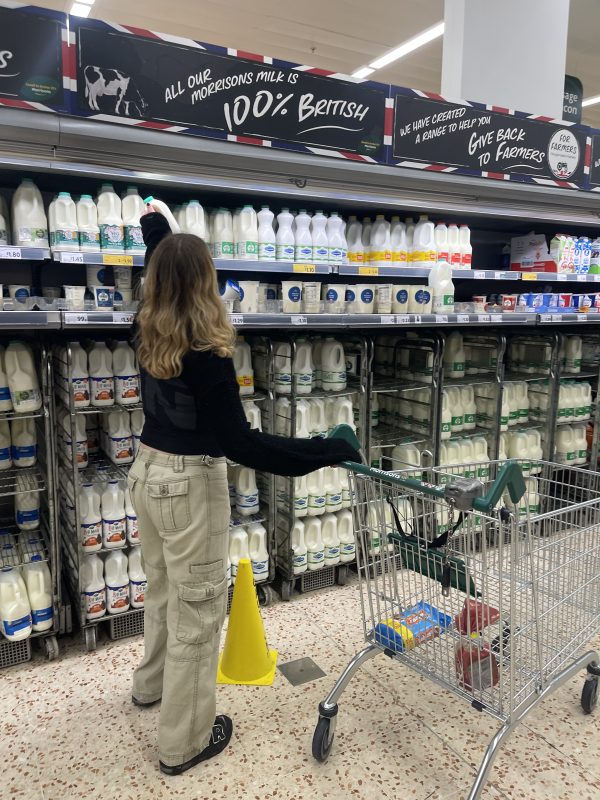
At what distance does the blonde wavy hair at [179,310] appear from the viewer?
186 cm

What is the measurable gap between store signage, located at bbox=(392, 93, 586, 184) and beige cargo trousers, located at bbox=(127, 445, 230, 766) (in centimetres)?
240

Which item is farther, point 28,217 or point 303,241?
point 303,241

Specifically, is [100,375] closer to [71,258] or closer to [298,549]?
[71,258]

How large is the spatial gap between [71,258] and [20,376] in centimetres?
59

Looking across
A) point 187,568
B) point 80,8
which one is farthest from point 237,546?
point 80,8

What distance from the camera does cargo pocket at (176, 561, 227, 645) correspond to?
203 cm

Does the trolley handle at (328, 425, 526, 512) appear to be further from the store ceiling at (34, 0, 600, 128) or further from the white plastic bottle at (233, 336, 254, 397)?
the store ceiling at (34, 0, 600, 128)

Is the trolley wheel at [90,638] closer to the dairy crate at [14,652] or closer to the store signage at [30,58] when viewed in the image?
the dairy crate at [14,652]

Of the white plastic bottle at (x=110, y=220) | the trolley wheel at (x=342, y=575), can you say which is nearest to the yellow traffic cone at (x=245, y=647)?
the trolley wheel at (x=342, y=575)

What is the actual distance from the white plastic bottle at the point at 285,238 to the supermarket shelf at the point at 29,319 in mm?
1274

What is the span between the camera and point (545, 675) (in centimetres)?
196

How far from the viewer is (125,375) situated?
296 centimetres

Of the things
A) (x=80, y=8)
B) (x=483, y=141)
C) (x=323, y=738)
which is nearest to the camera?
(x=323, y=738)

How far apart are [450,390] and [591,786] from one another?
2.49 metres
